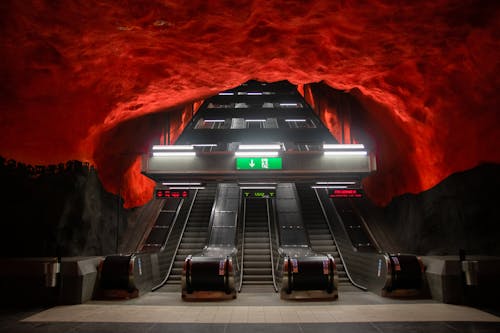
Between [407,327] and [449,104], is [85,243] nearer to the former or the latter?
[407,327]

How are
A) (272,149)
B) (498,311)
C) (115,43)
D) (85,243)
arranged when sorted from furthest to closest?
(272,149)
(85,243)
(115,43)
(498,311)

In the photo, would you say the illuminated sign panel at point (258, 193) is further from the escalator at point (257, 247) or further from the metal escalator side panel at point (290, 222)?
the escalator at point (257, 247)

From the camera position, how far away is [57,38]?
7.12m

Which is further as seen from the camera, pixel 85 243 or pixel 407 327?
pixel 85 243

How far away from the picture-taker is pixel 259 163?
1154cm

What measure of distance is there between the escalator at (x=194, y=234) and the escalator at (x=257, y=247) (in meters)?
1.63

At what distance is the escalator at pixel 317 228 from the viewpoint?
11.8m

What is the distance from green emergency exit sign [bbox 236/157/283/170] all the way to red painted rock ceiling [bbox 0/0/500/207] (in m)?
2.42

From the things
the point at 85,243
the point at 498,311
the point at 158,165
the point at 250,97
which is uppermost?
the point at 250,97

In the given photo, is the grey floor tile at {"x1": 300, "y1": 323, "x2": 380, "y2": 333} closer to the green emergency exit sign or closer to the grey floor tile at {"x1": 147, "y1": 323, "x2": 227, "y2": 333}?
the grey floor tile at {"x1": 147, "y1": 323, "x2": 227, "y2": 333}

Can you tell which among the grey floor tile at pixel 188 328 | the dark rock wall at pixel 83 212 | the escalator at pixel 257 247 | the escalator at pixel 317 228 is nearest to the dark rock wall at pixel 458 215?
the dark rock wall at pixel 83 212

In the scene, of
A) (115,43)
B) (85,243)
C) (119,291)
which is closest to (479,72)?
(115,43)

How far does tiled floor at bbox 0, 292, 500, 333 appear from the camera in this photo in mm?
5488

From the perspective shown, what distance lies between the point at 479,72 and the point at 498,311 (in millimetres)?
4887
